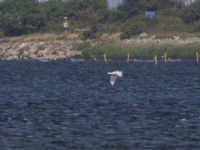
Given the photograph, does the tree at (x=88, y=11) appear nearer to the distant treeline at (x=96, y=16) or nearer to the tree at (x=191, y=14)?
the distant treeline at (x=96, y=16)

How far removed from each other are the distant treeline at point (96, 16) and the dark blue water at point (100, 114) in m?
64.8

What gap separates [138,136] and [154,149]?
3.00 meters

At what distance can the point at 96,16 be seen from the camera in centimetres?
15375

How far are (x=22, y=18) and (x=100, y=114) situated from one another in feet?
351

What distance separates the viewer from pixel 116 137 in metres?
38.3

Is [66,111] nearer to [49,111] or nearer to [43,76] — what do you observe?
[49,111]

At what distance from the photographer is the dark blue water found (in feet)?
123

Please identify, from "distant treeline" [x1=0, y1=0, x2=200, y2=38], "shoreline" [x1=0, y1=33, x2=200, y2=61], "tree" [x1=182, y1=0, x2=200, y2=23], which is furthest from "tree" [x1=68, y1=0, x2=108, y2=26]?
"tree" [x1=182, y1=0, x2=200, y2=23]

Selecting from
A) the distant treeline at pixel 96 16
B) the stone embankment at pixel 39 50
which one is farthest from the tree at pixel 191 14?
the stone embankment at pixel 39 50

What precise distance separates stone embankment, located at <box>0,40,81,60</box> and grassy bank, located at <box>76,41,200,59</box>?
6.37 ft

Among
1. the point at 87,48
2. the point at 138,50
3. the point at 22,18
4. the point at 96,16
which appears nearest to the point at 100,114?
the point at 138,50

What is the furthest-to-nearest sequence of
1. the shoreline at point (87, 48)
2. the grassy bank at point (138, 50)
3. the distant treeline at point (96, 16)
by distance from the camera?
1. the distant treeline at point (96, 16)
2. the shoreline at point (87, 48)
3. the grassy bank at point (138, 50)

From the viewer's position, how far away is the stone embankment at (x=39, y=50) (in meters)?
134

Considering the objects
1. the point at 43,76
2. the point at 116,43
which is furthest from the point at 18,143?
the point at 116,43
